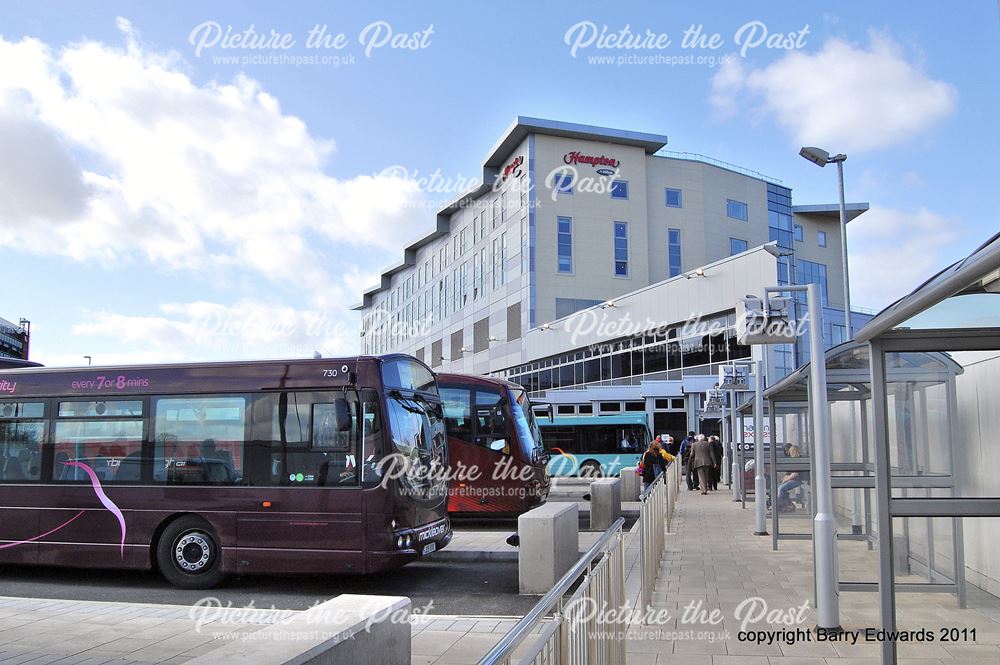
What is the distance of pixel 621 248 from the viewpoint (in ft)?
184

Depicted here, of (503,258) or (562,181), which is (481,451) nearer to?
(562,181)

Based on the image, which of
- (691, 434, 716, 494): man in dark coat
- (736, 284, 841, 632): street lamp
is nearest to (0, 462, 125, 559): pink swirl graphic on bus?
(736, 284, 841, 632): street lamp

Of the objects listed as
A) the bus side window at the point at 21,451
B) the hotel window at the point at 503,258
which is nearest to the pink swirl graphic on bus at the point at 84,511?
the bus side window at the point at 21,451

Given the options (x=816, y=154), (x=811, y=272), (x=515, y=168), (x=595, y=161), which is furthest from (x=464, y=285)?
(x=816, y=154)

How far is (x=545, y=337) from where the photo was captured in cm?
5475

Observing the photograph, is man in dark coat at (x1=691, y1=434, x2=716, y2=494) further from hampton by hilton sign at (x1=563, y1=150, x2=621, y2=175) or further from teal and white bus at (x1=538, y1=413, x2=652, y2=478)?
hampton by hilton sign at (x1=563, y1=150, x2=621, y2=175)

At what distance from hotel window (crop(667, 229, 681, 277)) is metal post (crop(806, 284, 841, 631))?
163 feet

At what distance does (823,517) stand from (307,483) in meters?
5.95

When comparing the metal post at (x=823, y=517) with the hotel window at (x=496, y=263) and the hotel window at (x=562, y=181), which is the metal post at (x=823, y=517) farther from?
the hotel window at (x=496, y=263)

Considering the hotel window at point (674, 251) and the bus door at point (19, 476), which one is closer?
the bus door at point (19, 476)

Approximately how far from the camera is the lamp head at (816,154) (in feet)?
72.5

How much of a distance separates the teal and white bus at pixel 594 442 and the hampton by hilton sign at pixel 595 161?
26687 mm

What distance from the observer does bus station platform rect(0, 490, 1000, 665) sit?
668 cm

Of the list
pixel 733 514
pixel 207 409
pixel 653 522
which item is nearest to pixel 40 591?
pixel 207 409
